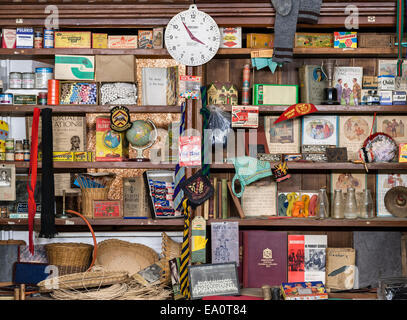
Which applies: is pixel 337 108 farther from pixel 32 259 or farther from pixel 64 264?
pixel 32 259

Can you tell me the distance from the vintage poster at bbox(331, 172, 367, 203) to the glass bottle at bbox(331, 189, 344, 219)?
0.54 ft

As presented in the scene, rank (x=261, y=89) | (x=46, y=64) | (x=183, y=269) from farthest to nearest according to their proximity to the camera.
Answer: (x=46, y=64), (x=261, y=89), (x=183, y=269)

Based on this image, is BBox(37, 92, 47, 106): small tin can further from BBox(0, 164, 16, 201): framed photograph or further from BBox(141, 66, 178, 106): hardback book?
BBox(141, 66, 178, 106): hardback book

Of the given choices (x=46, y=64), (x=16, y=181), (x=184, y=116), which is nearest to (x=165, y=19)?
(x=184, y=116)

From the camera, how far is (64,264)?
324 cm

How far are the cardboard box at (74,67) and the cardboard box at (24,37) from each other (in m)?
Answer: 0.25

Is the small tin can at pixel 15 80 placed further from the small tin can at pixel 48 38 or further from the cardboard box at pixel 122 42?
the cardboard box at pixel 122 42

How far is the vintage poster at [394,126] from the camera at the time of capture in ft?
11.6

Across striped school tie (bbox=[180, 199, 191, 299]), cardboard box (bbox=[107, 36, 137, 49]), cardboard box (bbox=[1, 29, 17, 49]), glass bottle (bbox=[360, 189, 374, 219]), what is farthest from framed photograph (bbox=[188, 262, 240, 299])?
cardboard box (bbox=[1, 29, 17, 49])

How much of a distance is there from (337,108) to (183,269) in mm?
1604

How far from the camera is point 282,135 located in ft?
11.7

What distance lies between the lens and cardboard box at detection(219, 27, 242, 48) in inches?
132

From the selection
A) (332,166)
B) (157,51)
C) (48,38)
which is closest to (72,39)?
(48,38)

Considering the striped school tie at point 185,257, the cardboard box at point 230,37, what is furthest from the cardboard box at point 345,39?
the striped school tie at point 185,257
